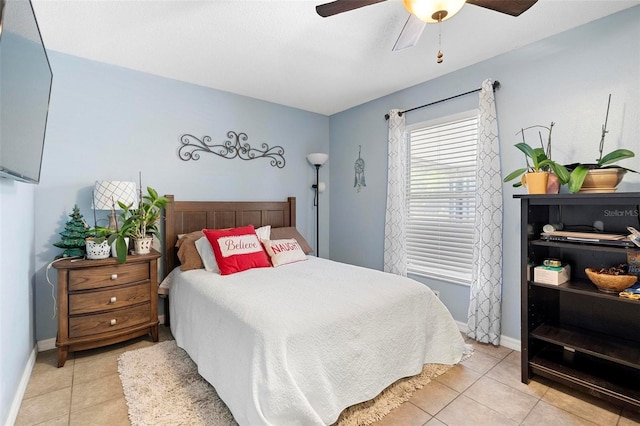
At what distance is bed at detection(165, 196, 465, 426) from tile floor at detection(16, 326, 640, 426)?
0.20 m

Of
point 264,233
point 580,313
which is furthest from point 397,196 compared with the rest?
point 580,313

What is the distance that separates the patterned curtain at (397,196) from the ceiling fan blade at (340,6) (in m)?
1.96

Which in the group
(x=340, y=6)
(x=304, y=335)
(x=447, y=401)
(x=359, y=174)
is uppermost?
(x=340, y=6)

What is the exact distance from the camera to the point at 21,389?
6.32ft

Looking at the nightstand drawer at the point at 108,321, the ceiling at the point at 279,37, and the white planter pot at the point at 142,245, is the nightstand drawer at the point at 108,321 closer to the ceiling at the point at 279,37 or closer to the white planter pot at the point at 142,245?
the white planter pot at the point at 142,245

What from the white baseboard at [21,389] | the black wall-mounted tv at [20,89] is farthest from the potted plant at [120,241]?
the white baseboard at [21,389]

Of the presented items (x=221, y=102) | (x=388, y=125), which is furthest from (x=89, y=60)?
(x=388, y=125)

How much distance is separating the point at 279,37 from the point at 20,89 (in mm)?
1645

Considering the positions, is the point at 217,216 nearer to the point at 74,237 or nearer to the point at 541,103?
the point at 74,237

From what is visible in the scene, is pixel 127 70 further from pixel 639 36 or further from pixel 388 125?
pixel 639 36

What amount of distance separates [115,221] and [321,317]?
214cm

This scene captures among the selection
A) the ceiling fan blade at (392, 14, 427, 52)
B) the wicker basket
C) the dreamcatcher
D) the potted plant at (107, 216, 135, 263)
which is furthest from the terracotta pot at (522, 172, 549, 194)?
the potted plant at (107, 216, 135, 263)

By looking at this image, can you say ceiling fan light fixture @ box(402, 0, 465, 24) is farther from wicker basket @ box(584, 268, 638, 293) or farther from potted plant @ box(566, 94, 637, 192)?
wicker basket @ box(584, 268, 638, 293)

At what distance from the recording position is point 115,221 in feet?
8.84
